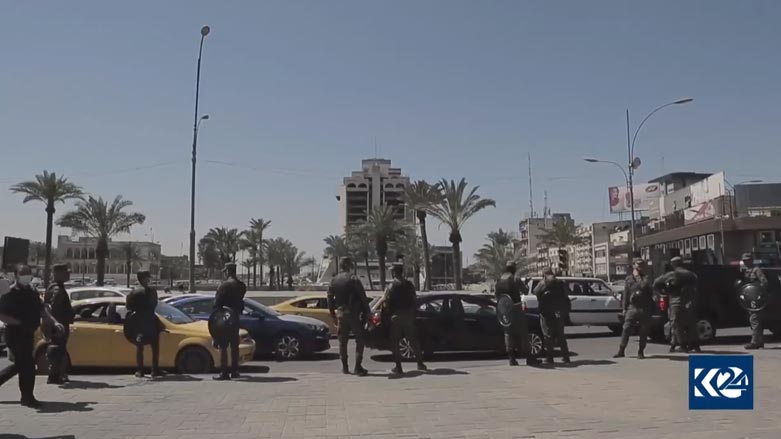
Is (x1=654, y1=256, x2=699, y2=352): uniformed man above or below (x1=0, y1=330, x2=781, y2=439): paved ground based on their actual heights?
above

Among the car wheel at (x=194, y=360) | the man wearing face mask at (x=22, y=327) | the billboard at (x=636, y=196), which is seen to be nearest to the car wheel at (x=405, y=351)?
the car wheel at (x=194, y=360)

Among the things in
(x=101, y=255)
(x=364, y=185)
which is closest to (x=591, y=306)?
(x=101, y=255)

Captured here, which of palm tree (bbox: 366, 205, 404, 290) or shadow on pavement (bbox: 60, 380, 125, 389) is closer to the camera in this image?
shadow on pavement (bbox: 60, 380, 125, 389)

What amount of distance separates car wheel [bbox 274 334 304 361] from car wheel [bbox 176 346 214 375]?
2599 millimetres

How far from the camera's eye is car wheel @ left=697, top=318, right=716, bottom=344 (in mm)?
15758

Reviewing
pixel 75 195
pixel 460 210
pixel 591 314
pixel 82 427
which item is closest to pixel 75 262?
pixel 75 195

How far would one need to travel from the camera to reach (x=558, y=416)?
25.1ft

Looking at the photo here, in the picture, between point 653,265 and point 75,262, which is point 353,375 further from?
point 75,262

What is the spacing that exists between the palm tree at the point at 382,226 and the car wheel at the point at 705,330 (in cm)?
4120

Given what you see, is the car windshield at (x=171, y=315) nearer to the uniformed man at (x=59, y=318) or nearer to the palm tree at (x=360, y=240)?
the uniformed man at (x=59, y=318)

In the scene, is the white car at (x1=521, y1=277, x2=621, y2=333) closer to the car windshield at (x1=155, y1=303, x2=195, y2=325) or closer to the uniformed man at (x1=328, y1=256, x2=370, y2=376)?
the uniformed man at (x1=328, y1=256, x2=370, y2=376)

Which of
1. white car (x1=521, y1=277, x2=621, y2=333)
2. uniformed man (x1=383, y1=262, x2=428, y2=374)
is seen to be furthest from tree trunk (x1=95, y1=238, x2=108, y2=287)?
uniformed man (x1=383, y1=262, x2=428, y2=374)

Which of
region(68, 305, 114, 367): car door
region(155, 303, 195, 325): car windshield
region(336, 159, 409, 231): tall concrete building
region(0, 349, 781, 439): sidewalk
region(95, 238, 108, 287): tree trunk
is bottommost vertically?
region(0, 349, 781, 439): sidewalk

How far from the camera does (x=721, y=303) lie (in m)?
16.0
